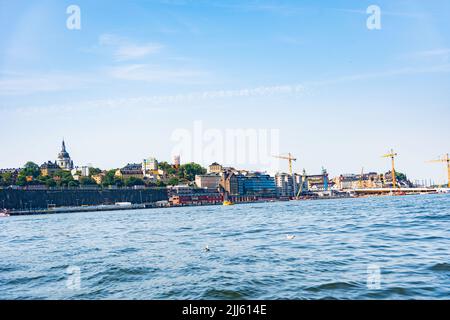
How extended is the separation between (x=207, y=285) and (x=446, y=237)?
7579mm

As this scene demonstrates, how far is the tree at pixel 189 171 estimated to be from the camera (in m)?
112

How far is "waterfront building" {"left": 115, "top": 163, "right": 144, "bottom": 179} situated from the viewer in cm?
10596

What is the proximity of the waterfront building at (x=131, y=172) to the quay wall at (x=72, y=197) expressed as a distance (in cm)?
1097

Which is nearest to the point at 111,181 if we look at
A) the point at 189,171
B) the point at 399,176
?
the point at 189,171

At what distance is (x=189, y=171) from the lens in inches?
4476

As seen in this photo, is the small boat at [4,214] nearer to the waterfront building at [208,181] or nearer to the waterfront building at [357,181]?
the waterfront building at [208,181]

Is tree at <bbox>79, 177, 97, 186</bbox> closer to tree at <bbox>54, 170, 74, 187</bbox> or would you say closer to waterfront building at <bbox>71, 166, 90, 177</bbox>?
tree at <bbox>54, 170, 74, 187</bbox>

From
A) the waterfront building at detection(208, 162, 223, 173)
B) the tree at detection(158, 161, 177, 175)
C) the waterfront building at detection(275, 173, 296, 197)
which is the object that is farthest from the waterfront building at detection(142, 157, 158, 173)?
the waterfront building at detection(275, 173, 296, 197)

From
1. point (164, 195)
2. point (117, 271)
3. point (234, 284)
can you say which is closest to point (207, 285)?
point (234, 284)

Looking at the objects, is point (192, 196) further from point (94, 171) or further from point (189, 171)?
point (94, 171)

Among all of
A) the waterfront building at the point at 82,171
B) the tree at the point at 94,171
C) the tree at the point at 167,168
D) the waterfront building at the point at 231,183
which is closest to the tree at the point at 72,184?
the tree at the point at 94,171

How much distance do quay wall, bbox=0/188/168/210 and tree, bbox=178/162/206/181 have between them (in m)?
16.7

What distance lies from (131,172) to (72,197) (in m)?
30.9
